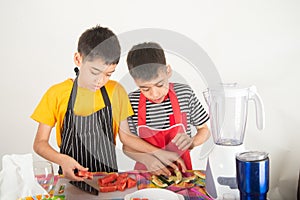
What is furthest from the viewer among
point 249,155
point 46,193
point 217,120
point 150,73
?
point 150,73

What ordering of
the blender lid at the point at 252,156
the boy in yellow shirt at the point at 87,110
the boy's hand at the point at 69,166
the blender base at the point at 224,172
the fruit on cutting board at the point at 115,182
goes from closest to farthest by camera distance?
the blender lid at the point at 252,156, the blender base at the point at 224,172, the fruit on cutting board at the point at 115,182, the boy's hand at the point at 69,166, the boy in yellow shirt at the point at 87,110

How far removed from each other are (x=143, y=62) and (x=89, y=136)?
13.9 inches

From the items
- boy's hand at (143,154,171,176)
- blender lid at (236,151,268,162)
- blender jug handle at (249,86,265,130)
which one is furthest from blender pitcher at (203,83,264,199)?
boy's hand at (143,154,171,176)

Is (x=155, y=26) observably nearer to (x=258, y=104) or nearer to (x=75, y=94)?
(x=75, y=94)

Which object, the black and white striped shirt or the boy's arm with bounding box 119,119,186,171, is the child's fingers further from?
the black and white striped shirt

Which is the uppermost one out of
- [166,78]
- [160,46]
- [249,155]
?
[160,46]

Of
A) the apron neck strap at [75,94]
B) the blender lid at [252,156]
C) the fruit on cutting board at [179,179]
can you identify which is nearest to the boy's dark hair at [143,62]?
the apron neck strap at [75,94]

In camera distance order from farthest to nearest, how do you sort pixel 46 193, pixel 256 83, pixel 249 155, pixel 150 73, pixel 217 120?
pixel 256 83
pixel 150 73
pixel 217 120
pixel 46 193
pixel 249 155

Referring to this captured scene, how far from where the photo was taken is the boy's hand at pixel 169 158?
1629 mm

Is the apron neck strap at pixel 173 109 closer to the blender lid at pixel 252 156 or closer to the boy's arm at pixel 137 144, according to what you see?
the boy's arm at pixel 137 144

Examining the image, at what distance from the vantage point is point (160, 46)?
169cm
